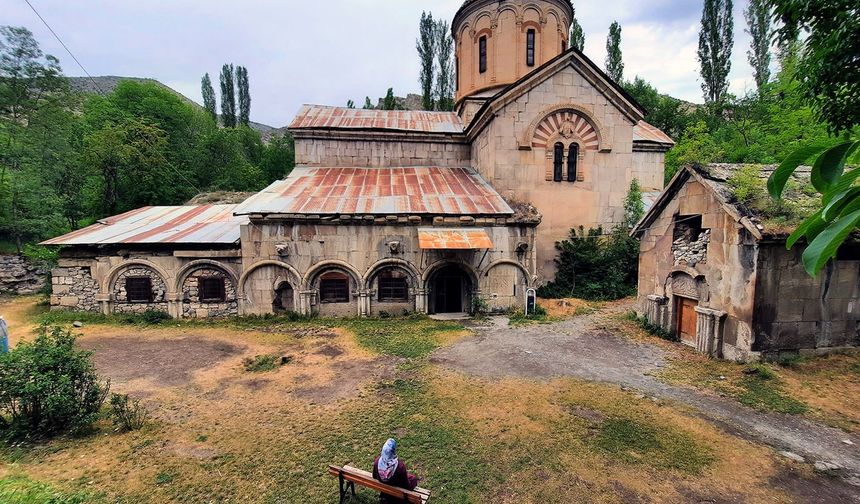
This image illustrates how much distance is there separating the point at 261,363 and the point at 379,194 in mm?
7499

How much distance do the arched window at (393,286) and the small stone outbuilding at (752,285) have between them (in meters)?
8.32

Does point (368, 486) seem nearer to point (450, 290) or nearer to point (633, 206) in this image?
point (450, 290)

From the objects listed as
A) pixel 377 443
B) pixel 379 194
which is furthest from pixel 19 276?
pixel 377 443

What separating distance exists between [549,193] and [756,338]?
8990mm

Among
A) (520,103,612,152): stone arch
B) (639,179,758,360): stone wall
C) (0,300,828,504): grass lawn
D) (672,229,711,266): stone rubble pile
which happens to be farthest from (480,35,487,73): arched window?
(0,300,828,504): grass lawn

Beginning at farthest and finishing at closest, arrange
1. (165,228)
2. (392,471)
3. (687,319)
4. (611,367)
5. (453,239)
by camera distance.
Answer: (165,228) < (453,239) < (687,319) < (611,367) < (392,471)

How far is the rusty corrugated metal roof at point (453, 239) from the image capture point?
11547 millimetres

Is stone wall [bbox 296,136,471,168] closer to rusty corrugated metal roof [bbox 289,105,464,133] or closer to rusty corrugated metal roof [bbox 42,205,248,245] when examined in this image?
rusty corrugated metal roof [bbox 289,105,464,133]

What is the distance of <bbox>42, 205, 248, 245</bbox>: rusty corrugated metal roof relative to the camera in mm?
12430

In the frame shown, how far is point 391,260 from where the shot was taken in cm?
1256

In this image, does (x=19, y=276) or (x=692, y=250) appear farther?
(x=19, y=276)

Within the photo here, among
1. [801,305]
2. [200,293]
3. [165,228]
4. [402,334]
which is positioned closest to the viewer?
[801,305]

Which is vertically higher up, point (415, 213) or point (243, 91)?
point (243, 91)

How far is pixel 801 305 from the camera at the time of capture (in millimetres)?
8016
